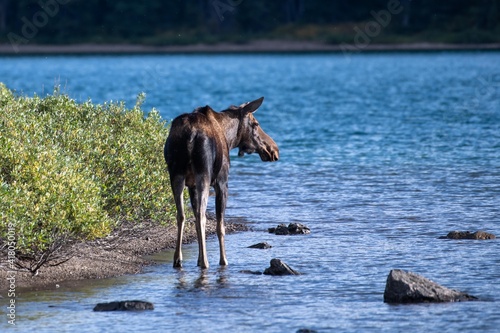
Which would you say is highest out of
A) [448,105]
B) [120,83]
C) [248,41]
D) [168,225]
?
[248,41]

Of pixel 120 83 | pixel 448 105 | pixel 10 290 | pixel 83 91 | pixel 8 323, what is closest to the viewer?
pixel 8 323

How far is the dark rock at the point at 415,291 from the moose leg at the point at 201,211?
305 cm

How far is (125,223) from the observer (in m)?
17.3

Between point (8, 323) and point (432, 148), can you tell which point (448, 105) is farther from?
point (8, 323)

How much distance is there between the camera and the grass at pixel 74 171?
14.5m

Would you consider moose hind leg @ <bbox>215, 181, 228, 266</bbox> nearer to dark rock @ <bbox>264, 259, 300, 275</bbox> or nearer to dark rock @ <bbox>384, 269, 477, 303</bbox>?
dark rock @ <bbox>264, 259, 300, 275</bbox>

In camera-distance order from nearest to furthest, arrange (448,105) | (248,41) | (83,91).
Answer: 1. (448,105)
2. (83,91)
3. (248,41)

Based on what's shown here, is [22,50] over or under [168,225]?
over

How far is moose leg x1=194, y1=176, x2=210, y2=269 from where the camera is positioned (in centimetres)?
1543

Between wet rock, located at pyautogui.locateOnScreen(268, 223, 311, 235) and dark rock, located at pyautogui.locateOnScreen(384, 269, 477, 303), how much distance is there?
5.51 meters

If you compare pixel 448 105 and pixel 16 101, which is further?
pixel 448 105

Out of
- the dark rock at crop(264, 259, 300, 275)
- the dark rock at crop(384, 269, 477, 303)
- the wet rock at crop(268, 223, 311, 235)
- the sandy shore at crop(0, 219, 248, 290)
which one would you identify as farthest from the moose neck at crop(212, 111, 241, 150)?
the dark rock at crop(384, 269, 477, 303)

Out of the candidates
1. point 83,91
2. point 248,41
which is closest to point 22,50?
point 248,41

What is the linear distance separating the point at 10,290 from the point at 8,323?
4.99 feet
